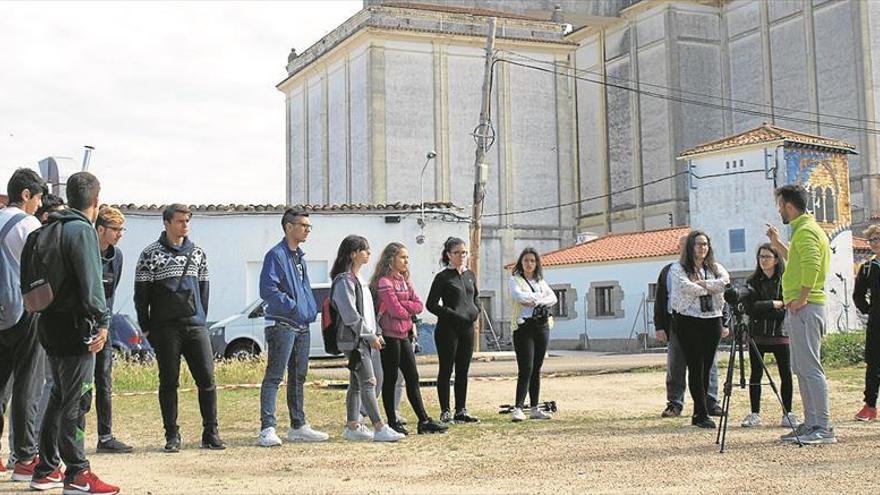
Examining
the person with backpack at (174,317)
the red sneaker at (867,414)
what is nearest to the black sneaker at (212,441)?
the person with backpack at (174,317)

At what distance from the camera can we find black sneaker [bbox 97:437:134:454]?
7984mm

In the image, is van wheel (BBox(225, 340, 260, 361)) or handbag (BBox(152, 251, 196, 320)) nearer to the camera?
handbag (BBox(152, 251, 196, 320))

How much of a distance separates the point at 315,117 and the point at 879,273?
4023 centimetres

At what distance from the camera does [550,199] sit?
44.1m

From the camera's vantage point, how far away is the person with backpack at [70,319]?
233 inches

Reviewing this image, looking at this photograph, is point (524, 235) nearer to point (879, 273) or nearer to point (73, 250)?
point (879, 273)

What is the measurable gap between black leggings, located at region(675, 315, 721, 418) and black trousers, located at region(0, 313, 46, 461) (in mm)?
5568

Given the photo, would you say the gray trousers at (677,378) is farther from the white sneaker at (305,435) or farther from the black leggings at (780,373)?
the white sneaker at (305,435)

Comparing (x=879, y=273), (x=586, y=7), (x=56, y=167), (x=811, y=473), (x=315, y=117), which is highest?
(x=586, y=7)

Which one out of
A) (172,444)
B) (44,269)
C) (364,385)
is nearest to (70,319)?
(44,269)

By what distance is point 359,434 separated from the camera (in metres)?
8.55

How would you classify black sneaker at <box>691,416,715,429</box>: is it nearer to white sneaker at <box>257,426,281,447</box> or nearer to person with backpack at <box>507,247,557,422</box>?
person with backpack at <box>507,247,557,422</box>

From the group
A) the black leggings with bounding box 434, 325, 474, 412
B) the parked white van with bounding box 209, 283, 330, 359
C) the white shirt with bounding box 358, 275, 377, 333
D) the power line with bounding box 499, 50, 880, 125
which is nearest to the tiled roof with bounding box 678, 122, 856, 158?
the power line with bounding box 499, 50, 880, 125

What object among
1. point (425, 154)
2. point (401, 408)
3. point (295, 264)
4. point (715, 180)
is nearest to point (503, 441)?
point (295, 264)
